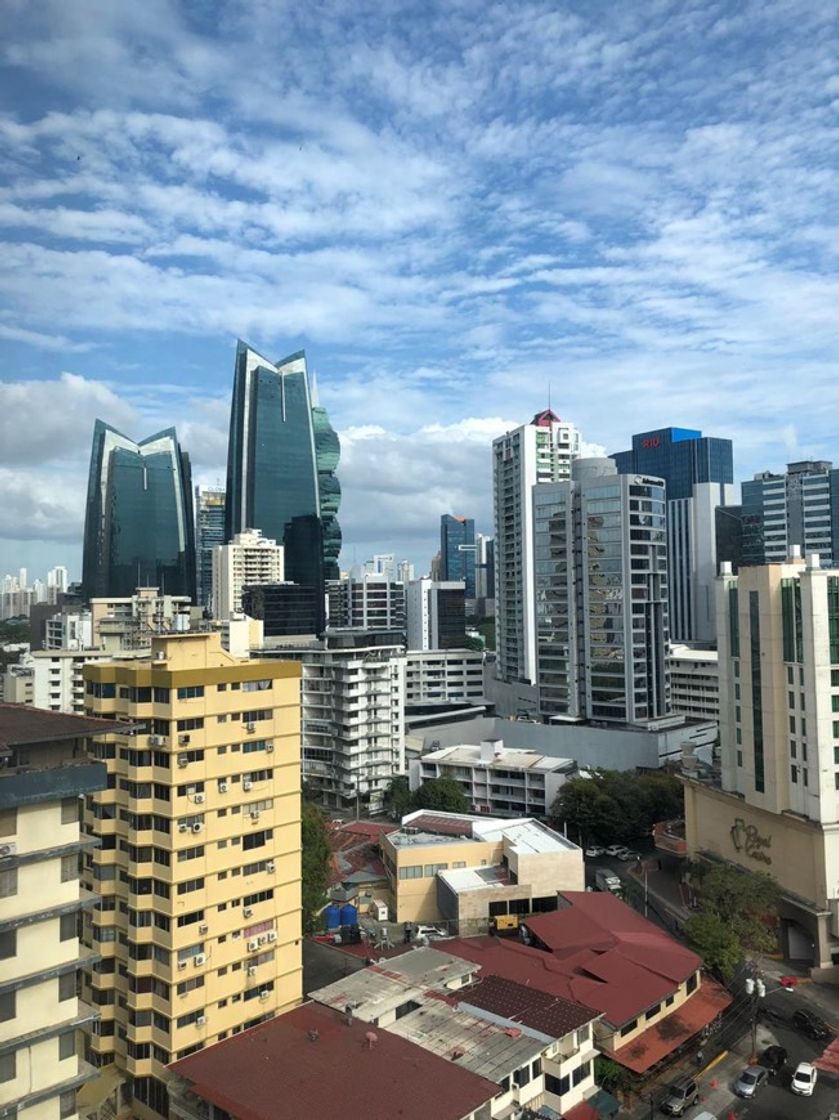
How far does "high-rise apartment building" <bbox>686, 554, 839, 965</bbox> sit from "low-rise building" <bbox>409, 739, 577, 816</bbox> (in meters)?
9.68

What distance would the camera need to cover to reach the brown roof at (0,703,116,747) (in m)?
10.8

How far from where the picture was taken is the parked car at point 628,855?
102 feet

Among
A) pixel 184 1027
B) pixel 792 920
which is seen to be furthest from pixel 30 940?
pixel 792 920

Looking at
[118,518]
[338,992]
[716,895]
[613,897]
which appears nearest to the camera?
[338,992]

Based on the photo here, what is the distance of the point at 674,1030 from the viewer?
17.4 m

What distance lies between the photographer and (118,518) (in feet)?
325

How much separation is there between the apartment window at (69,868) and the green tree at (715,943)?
15.3 metres

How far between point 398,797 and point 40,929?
87.6 feet

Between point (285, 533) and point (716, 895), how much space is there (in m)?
83.0

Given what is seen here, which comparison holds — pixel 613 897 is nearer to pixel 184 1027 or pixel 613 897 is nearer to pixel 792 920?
pixel 792 920

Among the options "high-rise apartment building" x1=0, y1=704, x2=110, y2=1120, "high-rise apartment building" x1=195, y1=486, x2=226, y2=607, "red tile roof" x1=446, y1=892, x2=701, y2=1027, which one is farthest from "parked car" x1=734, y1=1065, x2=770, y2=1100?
"high-rise apartment building" x1=195, y1=486, x2=226, y2=607

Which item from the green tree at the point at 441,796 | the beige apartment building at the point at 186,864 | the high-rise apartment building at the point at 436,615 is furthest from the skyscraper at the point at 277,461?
the beige apartment building at the point at 186,864

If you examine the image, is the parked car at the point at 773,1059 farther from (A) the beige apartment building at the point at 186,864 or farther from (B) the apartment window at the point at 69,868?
(B) the apartment window at the point at 69,868

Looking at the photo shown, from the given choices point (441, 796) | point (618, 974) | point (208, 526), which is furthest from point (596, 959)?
point (208, 526)
